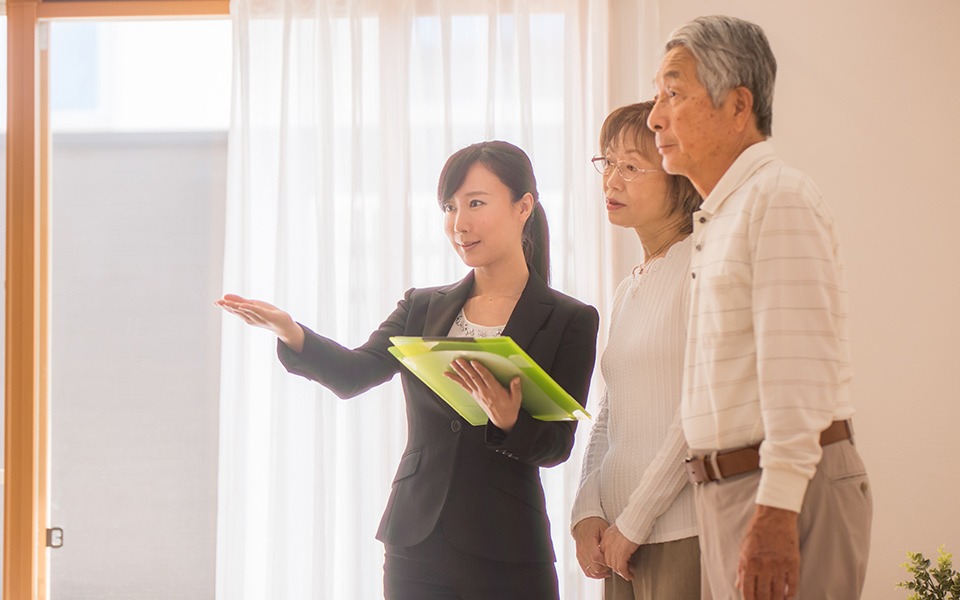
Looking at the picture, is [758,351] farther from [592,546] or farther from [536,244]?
[536,244]

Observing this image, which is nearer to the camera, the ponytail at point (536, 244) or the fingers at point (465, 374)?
the fingers at point (465, 374)

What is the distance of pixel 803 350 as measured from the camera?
103 cm

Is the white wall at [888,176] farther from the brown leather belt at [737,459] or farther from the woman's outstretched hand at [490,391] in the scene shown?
the brown leather belt at [737,459]

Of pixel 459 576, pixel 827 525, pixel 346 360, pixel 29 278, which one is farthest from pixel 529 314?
pixel 29 278

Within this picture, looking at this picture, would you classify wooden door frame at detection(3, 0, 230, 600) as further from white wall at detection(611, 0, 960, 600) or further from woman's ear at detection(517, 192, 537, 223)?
white wall at detection(611, 0, 960, 600)

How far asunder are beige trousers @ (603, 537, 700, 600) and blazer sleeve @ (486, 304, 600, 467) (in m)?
0.26

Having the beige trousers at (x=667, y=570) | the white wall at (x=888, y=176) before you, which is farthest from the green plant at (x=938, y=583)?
the beige trousers at (x=667, y=570)

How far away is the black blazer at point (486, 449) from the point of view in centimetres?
149

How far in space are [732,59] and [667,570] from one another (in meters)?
0.92

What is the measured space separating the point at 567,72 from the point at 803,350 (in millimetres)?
1708

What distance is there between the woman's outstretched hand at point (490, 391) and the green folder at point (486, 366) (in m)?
0.01

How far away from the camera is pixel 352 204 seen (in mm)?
2529

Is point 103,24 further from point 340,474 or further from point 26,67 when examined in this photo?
point 340,474

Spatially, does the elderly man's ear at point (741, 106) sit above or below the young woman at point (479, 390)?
above
